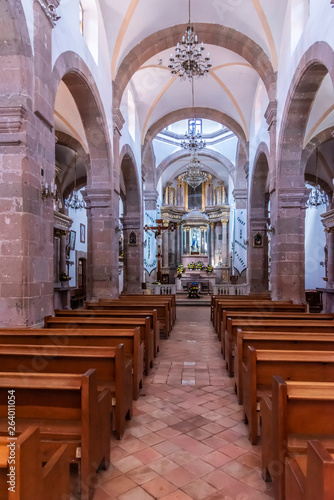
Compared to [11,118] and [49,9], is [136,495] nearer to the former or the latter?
[11,118]

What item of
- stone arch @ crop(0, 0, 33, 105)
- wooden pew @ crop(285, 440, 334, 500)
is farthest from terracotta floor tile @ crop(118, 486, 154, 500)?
stone arch @ crop(0, 0, 33, 105)

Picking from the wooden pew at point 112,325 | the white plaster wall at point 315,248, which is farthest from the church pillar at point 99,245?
the white plaster wall at point 315,248

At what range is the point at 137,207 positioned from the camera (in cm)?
1545

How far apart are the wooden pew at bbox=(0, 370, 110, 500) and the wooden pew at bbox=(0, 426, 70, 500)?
0.48 metres

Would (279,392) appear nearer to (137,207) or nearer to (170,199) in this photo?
(137,207)

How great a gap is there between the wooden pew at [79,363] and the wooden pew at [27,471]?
4.25ft

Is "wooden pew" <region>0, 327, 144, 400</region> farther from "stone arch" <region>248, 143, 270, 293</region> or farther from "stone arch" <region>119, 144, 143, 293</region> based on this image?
"stone arch" <region>119, 144, 143, 293</region>

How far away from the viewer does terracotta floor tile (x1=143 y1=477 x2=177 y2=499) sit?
8.16ft

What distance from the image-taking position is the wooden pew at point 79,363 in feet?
10.2

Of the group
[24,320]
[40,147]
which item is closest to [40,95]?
[40,147]

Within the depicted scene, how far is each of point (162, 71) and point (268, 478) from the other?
13.5 meters

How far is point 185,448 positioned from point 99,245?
791 centimetres

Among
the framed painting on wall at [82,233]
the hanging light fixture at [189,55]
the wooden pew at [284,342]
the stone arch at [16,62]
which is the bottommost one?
the wooden pew at [284,342]

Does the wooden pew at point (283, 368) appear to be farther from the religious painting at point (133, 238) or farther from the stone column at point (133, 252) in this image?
the religious painting at point (133, 238)
